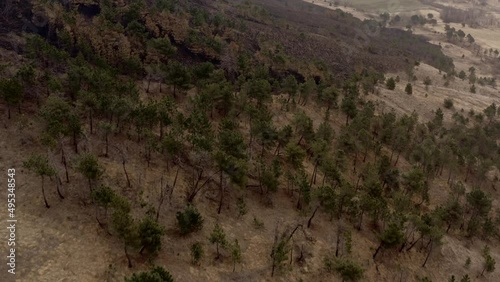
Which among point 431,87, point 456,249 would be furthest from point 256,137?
point 431,87

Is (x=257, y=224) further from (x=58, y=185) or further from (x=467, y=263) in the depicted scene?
(x=467, y=263)

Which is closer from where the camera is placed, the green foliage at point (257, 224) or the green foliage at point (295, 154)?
the green foliage at point (257, 224)

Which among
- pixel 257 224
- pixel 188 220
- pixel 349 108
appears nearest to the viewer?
pixel 188 220

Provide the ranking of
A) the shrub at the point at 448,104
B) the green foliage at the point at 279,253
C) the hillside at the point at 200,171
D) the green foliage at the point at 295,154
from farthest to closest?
the shrub at the point at 448,104 < the green foliage at the point at 295,154 < the green foliage at the point at 279,253 < the hillside at the point at 200,171

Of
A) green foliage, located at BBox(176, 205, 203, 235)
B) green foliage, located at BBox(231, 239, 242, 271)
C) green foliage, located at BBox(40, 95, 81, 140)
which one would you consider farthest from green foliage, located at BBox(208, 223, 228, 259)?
green foliage, located at BBox(40, 95, 81, 140)

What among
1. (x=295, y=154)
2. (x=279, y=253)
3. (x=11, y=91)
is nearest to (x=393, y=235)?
(x=279, y=253)

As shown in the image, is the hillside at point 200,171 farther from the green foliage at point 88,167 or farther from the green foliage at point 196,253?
the green foliage at point 196,253

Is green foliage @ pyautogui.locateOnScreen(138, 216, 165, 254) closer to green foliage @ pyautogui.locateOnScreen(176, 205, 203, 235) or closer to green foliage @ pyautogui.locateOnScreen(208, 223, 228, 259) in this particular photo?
green foliage @ pyautogui.locateOnScreen(176, 205, 203, 235)

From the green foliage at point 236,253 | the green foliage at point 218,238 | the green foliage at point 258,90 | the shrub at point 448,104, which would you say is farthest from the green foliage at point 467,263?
the shrub at point 448,104
